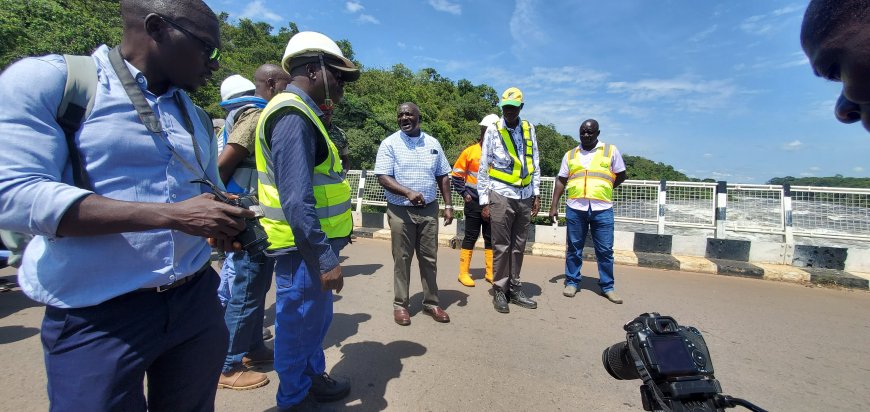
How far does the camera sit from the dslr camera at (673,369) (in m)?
0.93

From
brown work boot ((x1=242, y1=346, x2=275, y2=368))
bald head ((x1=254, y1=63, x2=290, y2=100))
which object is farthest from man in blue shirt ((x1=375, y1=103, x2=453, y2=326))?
brown work boot ((x1=242, y1=346, x2=275, y2=368))

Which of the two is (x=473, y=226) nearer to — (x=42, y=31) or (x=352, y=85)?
(x=42, y=31)

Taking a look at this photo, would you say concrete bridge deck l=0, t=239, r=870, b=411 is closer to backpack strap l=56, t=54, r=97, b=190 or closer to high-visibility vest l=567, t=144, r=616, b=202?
high-visibility vest l=567, t=144, r=616, b=202

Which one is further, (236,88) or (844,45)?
(236,88)

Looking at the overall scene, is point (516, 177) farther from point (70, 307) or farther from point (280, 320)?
point (70, 307)

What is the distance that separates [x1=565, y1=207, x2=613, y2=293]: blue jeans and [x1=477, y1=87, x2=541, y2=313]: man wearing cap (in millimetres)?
709

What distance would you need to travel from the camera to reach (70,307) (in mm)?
1070

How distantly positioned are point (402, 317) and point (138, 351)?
250 cm

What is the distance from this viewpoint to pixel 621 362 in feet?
3.62

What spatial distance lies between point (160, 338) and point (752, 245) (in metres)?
6.93

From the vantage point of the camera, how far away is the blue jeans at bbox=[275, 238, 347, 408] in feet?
6.51

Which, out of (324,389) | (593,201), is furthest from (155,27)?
(593,201)

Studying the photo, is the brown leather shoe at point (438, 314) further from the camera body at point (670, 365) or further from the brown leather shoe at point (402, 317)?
the camera body at point (670, 365)

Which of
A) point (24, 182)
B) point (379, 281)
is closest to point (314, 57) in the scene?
point (24, 182)
